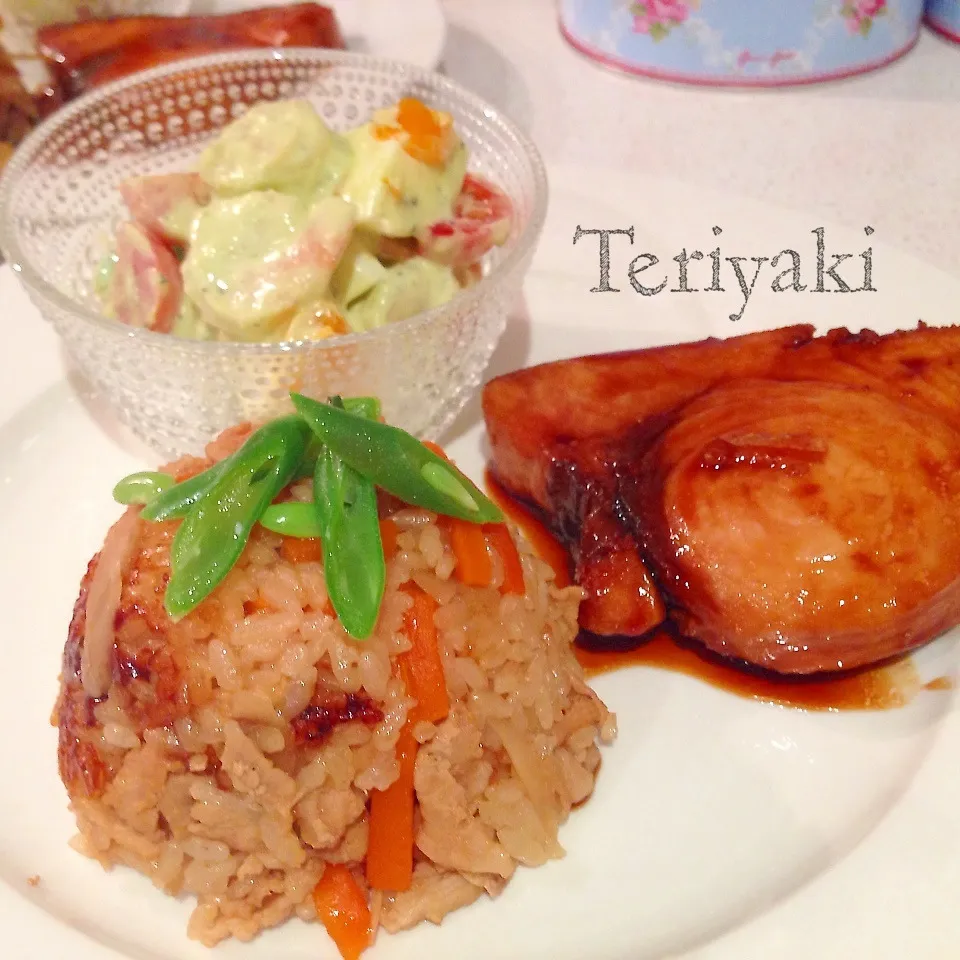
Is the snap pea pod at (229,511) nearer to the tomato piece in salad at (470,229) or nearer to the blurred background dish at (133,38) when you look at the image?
the tomato piece in salad at (470,229)

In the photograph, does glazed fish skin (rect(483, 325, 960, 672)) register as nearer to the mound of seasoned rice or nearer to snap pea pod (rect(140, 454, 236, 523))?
the mound of seasoned rice

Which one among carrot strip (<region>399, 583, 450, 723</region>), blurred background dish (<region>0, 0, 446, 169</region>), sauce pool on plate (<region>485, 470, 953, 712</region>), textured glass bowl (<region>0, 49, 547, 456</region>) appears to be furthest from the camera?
blurred background dish (<region>0, 0, 446, 169</region>)

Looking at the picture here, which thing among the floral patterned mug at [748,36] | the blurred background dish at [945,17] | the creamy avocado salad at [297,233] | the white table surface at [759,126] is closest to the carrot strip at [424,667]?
the creamy avocado salad at [297,233]

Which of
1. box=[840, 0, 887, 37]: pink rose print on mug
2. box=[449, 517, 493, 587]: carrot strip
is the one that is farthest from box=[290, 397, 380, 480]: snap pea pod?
box=[840, 0, 887, 37]: pink rose print on mug

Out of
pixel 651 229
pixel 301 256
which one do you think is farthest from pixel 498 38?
pixel 301 256

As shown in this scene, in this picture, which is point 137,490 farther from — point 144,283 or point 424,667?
point 144,283
